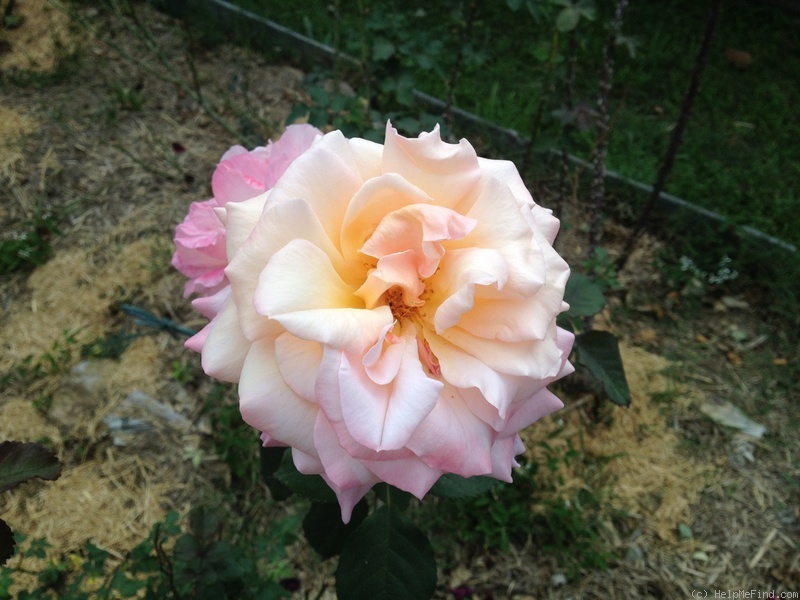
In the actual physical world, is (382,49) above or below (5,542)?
above

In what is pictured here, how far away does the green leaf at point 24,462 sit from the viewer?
2.26ft

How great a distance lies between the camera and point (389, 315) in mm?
691

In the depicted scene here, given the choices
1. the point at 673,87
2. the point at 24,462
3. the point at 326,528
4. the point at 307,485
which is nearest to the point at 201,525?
the point at 326,528

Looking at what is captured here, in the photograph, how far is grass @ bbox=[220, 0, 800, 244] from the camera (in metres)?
2.92

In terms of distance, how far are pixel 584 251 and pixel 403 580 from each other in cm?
196

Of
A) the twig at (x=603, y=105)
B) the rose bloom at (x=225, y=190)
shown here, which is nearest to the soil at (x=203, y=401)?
the twig at (x=603, y=105)

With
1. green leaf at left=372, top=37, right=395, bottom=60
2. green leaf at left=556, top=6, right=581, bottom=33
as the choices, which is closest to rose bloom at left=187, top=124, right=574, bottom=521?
green leaf at left=556, top=6, right=581, bottom=33

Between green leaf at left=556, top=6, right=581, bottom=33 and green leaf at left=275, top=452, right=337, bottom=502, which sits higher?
green leaf at left=556, top=6, right=581, bottom=33

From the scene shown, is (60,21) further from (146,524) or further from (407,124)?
(146,524)

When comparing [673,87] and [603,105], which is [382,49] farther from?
[673,87]

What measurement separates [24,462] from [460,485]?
0.60m

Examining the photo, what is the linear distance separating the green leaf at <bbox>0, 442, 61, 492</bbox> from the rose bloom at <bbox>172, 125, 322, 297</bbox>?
30 cm

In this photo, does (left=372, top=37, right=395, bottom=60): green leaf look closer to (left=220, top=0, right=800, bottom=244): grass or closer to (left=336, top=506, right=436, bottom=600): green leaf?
(left=220, top=0, right=800, bottom=244): grass

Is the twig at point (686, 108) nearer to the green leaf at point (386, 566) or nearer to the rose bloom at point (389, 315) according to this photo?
the rose bloom at point (389, 315)
